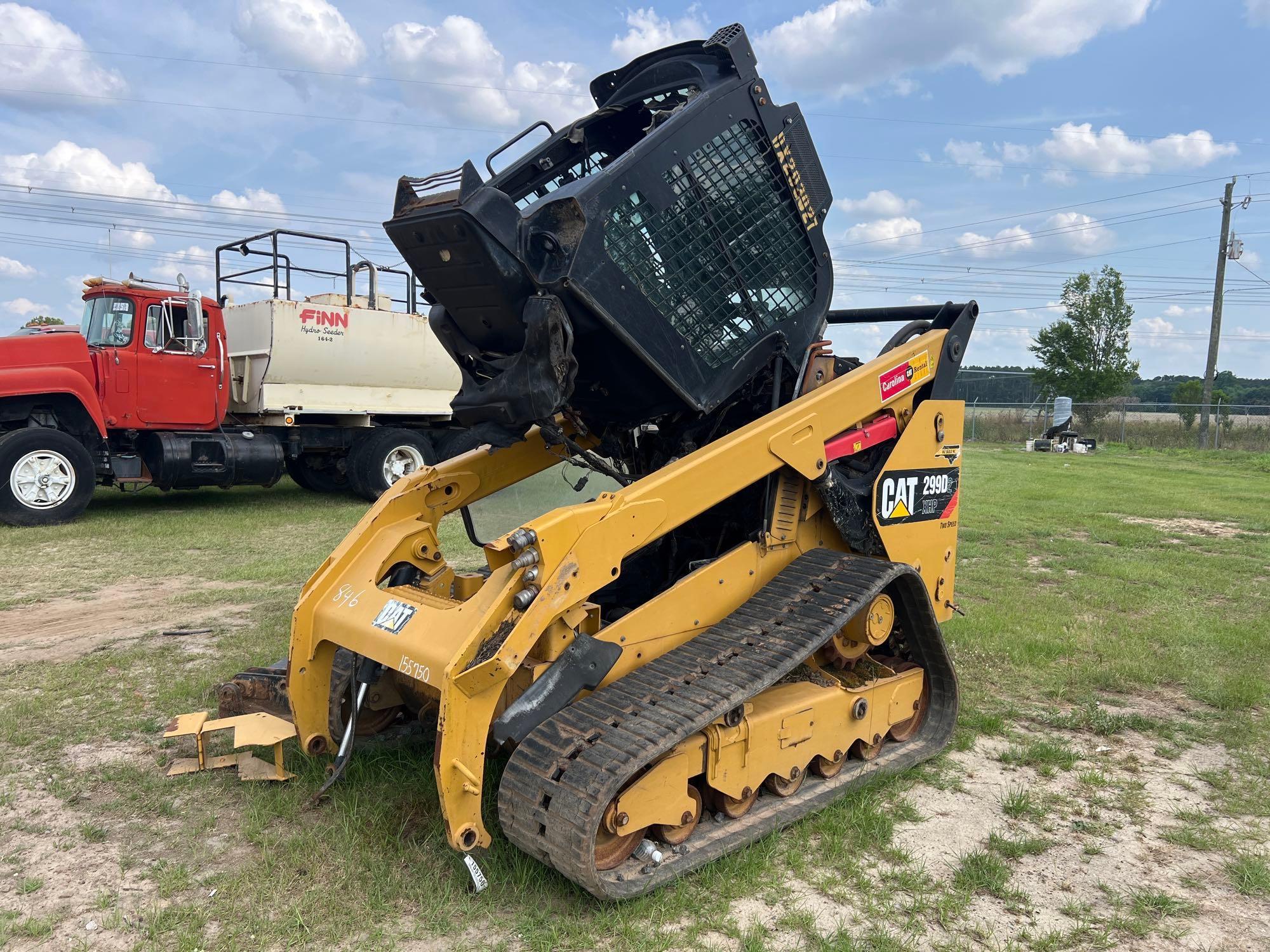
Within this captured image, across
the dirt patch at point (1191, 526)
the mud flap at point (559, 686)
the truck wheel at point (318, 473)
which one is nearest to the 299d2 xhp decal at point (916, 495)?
the mud flap at point (559, 686)

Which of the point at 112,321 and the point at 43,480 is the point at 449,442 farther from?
the point at 43,480

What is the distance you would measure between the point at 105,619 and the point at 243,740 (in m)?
3.82

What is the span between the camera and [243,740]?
3.97m

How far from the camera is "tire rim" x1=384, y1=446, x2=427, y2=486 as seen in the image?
47.0 ft

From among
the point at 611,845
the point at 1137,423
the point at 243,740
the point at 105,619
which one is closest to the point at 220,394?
the point at 105,619

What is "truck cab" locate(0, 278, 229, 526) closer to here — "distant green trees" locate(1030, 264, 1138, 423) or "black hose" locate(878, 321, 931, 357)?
"black hose" locate(878, 321, 931, 357)

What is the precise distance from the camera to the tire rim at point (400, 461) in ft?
47.0

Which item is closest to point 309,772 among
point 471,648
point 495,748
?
point 495,748

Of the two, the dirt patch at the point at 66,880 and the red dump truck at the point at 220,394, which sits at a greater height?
the red dump truck at the point at 220,394

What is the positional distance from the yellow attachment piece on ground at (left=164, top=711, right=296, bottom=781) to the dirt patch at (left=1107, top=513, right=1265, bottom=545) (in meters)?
9.89

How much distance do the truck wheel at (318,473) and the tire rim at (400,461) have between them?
80 centimetres

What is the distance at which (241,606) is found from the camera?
746cm

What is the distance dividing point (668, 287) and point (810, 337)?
97 cm

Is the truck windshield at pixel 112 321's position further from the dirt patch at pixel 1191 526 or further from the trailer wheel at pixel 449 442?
the dirt patch at pixel 1191 526
